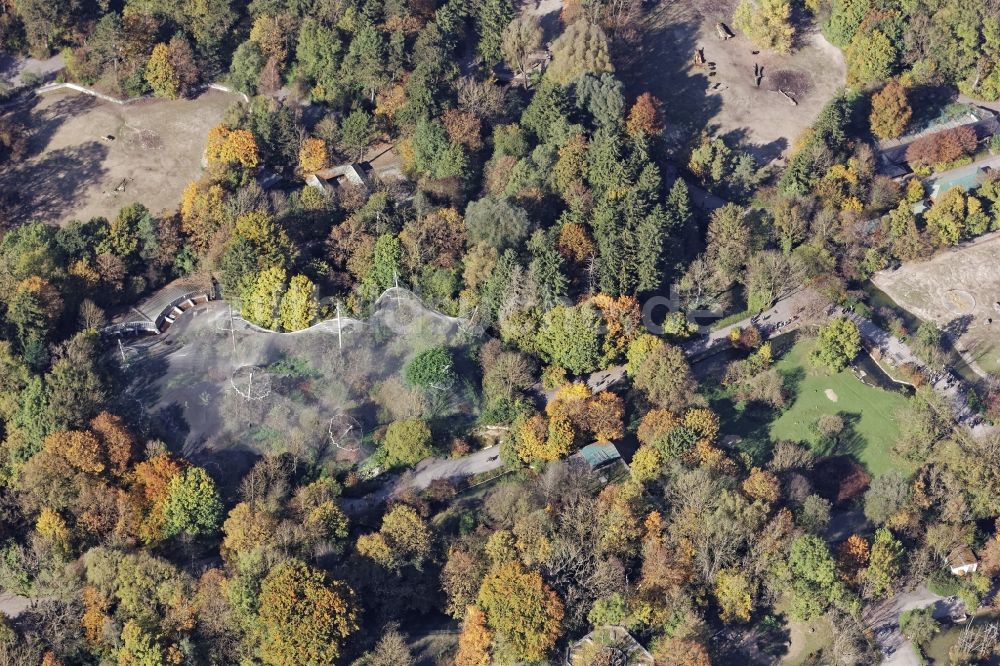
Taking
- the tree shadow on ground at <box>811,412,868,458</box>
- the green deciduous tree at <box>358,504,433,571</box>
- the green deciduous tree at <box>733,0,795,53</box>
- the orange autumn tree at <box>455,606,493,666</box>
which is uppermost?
the green deciduous tree at <box>733,0,795,53</box>

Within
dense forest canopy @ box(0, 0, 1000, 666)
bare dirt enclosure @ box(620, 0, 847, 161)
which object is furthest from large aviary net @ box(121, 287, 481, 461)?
bare dirt enclosure @ box(620, 0, 847, 161)

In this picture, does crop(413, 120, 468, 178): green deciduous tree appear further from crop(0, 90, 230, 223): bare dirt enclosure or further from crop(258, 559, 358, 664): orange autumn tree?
crop(258, 559, 358, 664): orange autumn tree

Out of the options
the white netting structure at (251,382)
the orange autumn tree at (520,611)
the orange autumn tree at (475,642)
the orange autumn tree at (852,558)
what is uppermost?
the white netting structure at (251,382)

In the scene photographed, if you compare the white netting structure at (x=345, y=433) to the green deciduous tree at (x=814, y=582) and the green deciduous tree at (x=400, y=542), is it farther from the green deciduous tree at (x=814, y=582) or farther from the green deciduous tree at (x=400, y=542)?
the green deciduous tree at (x=814, y=582)

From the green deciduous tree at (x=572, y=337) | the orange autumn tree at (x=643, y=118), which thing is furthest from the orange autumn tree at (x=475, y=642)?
the orange autumn tree at (x=643, y=118)

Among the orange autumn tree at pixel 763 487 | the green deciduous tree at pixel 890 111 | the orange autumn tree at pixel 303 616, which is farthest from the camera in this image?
the green deciduous tree at pixel 890 111

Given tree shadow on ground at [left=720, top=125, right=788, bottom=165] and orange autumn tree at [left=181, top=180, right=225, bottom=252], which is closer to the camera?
orange autumn tree at [left=181, top=180, right=225, bottom=252]
